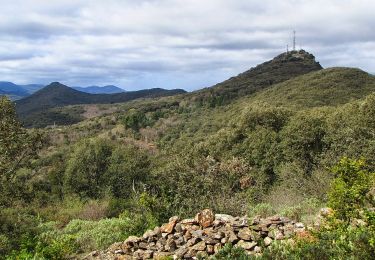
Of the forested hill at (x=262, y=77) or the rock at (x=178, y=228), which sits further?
the forested hill at (x=262, y=77)

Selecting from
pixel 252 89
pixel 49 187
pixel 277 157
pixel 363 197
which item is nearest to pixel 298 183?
pixel 277 157

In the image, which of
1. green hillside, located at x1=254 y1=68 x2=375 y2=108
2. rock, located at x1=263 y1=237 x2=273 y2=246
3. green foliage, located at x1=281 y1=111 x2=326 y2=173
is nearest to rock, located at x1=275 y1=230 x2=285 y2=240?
rock, located at x1=263 y1=237 x2=273 y2=246

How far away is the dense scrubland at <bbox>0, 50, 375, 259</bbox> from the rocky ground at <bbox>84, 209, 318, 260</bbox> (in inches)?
44.7

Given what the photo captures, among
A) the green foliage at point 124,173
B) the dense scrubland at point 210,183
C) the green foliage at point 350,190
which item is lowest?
the green foliage at point 124,173

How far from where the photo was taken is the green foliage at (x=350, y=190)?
8086 mm

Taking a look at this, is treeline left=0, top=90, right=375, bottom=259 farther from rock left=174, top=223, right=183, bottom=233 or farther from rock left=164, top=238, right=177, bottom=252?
rock left=164, top=238, right=177, bottom=252

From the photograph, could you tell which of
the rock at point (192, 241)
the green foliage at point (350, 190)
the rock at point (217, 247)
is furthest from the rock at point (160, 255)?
the green foliage at point (350, 190)

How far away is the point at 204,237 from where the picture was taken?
10.4 meters

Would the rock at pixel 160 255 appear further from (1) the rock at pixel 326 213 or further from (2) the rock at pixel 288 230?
(1) the rock at pixel 326 213

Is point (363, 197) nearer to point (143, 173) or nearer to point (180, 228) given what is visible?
point (180, 228)

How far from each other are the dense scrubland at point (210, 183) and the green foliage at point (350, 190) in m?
0.02

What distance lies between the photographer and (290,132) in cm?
3472

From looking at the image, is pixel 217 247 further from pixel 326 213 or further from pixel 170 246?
pixel 326 213

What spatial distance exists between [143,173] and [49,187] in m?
10.5
